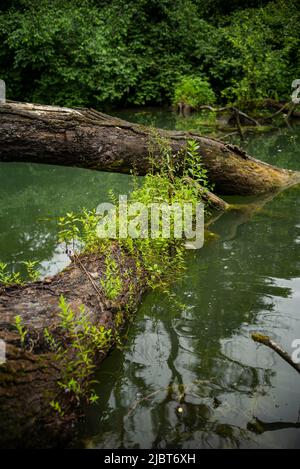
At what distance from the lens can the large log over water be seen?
4895 millimetres

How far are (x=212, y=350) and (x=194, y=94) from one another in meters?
12.3

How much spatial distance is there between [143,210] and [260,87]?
1013cm

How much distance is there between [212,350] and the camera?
10.0 ft

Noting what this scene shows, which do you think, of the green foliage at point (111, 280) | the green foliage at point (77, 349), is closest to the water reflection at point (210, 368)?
the green foliage at point (77, 349)

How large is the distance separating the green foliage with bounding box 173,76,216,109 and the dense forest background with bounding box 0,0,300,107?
0.12 feet

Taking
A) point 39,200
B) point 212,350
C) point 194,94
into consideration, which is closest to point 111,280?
point 212,350

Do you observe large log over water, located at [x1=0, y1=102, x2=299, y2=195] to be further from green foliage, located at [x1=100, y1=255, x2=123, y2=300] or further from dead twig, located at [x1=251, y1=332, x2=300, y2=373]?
dead twig, located at [x1=251, y1=332, x2=300, y2=373]

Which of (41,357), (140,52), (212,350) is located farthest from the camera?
(140,52)

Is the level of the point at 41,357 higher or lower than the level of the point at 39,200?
higher

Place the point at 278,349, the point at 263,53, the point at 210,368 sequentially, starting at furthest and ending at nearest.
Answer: the point at 263,53 < the point at 210,368 < the point at 278,349

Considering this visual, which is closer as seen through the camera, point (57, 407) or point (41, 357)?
point (57, 407)

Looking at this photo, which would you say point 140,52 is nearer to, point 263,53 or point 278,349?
point 263,53

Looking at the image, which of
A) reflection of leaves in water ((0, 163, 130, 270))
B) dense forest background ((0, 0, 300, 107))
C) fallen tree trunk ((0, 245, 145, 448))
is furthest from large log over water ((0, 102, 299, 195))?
dense forest background ((0, 0, 300, 107))

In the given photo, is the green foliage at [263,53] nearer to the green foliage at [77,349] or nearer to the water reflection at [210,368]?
the water reflection at [210,368]
